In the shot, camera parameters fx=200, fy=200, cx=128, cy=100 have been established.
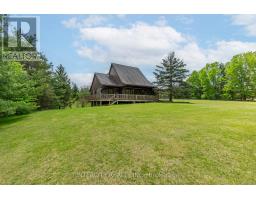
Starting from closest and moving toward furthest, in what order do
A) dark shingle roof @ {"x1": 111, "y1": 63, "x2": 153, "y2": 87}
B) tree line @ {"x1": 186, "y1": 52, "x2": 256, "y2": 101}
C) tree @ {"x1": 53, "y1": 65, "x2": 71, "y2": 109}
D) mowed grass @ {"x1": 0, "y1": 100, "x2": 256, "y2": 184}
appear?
mowed grass @ {"x1": 0, "y1": 100, "x2": 256, "y2": 184}
tree @ {"x1": 53, "y1": 65, "x2": 71, "y2": 109}
dark shingle roof @ {"x1": 111, "y1": 63, "x2": 153, "y2": 87}
tree line @ {"x1": 186, "y1": 52, "x2": 256, "y2": 101}

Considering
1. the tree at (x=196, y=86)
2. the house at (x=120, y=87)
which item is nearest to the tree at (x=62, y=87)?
the house at (x=120, y=87)

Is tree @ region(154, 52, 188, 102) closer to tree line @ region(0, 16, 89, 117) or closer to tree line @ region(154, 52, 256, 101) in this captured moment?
tree line @ region(154, 52, 256, 101)

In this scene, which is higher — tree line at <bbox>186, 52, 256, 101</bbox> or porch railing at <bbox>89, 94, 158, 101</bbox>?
tree line at <bbox>186, 52, 256, 101</bbox>

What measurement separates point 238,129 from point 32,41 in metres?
25.1

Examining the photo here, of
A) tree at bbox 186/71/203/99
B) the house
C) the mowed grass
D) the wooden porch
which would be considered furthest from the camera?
tree at bbox 186/71/203/99

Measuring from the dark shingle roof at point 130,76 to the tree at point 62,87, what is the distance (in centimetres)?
716

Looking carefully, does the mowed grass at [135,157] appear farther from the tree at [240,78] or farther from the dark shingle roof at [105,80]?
the tree at [240,78]

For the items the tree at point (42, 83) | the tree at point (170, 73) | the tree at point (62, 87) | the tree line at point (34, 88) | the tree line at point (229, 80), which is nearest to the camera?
the tree line at point (34, 88)

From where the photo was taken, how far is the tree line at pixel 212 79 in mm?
30594

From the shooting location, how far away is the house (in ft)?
81.7

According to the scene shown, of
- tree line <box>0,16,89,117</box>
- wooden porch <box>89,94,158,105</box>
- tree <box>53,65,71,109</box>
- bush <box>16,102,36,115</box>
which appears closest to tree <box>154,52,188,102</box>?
wooden porch <box>89,94,158,105</box>

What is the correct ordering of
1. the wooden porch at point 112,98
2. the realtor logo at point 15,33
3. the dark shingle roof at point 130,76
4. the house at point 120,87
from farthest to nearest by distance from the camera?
the dark shingle roof at point 130,76
the house at point 120,87
the wooden porch at point 112,98
the realtor logo at point 15,33
